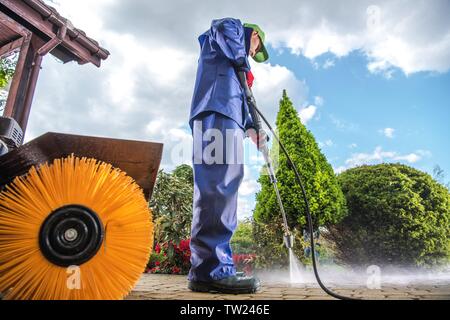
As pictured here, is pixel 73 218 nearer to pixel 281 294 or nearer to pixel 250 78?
pixel 281 294

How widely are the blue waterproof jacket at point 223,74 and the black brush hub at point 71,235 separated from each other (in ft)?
3.77

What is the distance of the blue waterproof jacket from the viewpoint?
1954 millimetres

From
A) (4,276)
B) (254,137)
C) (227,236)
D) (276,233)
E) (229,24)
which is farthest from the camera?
(276,233)

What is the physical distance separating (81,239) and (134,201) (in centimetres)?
21

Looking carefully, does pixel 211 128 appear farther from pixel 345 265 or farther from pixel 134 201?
pixel 345 265

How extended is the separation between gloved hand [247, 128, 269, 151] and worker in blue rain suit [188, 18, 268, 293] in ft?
0.78

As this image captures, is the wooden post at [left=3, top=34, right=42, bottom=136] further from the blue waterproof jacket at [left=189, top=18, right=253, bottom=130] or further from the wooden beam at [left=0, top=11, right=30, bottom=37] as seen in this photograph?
the blue waterproof jacket at [left=189, top=18, right=253, bottom=130]

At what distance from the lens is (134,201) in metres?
1.08

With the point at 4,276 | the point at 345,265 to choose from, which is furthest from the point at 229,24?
the point at 345,265

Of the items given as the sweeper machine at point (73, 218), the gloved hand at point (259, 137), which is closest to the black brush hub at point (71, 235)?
the sweeper machine at point (73, 218)

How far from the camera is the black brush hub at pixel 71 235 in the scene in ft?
3.00

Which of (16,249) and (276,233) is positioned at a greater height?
(276,233)

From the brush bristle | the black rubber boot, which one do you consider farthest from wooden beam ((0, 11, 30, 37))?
the black rubber boot

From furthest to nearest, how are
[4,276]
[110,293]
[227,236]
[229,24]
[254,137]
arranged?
1. [254,137]
2. [229,24]
3. [227,236]
4. [110,293]
5. [4,276]
